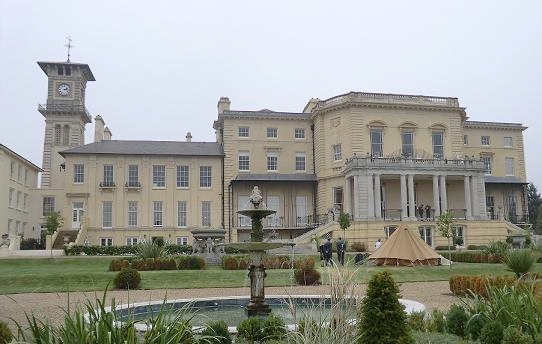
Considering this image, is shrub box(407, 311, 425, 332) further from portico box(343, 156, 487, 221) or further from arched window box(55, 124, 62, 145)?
arched window box(55, 124, 62, 145)

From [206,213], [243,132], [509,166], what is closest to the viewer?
[206,213]

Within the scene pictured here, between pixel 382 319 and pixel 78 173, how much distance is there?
43.8m

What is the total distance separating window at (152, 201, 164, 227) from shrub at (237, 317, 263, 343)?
39.2m

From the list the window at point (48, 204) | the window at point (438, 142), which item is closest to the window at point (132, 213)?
the window at point (48, 204)

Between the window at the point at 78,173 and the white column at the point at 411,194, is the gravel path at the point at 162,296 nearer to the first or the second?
the white column at the point at 411,194

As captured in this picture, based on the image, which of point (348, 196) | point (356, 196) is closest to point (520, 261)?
point (356, 196)

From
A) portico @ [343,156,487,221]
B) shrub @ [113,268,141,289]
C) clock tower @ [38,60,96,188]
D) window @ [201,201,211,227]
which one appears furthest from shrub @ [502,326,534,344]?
clock tower @ [38,60,96,188]

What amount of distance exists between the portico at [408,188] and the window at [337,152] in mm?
3161

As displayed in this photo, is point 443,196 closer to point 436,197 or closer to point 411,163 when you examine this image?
point 436,197

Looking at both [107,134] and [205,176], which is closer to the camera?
[205,176]

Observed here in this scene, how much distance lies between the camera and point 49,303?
1540 centimetres

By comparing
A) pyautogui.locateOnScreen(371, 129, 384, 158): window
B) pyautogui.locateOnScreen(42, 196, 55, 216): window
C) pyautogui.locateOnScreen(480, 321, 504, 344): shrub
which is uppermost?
pyautogui.locateOnScreen(371, 129, 384, 158): window

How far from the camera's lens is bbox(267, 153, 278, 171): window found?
48.7 m

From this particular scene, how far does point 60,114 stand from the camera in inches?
2483
